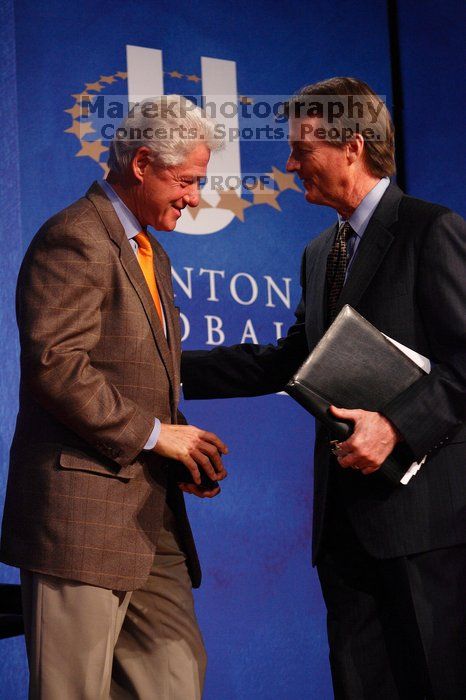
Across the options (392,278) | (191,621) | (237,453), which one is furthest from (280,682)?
(392,278)

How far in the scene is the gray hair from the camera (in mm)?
2229

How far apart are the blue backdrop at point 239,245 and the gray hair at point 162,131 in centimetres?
86

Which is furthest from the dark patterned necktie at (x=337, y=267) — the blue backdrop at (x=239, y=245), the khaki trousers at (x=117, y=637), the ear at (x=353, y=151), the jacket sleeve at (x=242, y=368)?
the blue backdrop at (x=239, y=245)

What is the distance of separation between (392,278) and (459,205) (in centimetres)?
183

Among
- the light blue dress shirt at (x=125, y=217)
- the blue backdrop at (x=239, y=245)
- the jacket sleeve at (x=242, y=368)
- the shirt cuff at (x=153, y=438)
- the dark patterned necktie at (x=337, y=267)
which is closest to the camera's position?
the shirt cuff at (x=153, y=438)

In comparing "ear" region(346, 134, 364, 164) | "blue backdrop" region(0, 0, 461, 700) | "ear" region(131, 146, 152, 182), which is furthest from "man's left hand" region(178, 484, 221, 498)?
"blue backdrop" region(0, 0, 461, 700)

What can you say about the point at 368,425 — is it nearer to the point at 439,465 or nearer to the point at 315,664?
the point at 439,465

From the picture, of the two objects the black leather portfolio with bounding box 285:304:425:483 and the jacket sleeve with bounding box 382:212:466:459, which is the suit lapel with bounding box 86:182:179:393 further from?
the jacket sleeve with bounding box 382:212:466:459

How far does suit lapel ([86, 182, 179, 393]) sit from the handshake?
137 millimetres

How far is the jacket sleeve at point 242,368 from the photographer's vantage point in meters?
2.71

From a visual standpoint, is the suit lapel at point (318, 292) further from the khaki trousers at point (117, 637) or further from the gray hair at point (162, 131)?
the khaki trousers at point (117, 637)

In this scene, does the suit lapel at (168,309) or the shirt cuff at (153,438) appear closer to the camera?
the shirt cuff at (153,438)

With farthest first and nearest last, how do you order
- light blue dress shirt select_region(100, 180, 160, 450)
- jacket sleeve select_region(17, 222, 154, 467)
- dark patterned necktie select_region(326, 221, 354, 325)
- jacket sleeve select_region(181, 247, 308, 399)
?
jacket sleeve select_region(181, 247, 308, 399) → dark patterned necktie select_region(326, 221, 354, 325) → light blue dress shirt select_region(100, 180, 160, 450) → jacket sleeve select_region(17, 222, 154, 467)

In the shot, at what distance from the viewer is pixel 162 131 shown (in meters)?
2.23
